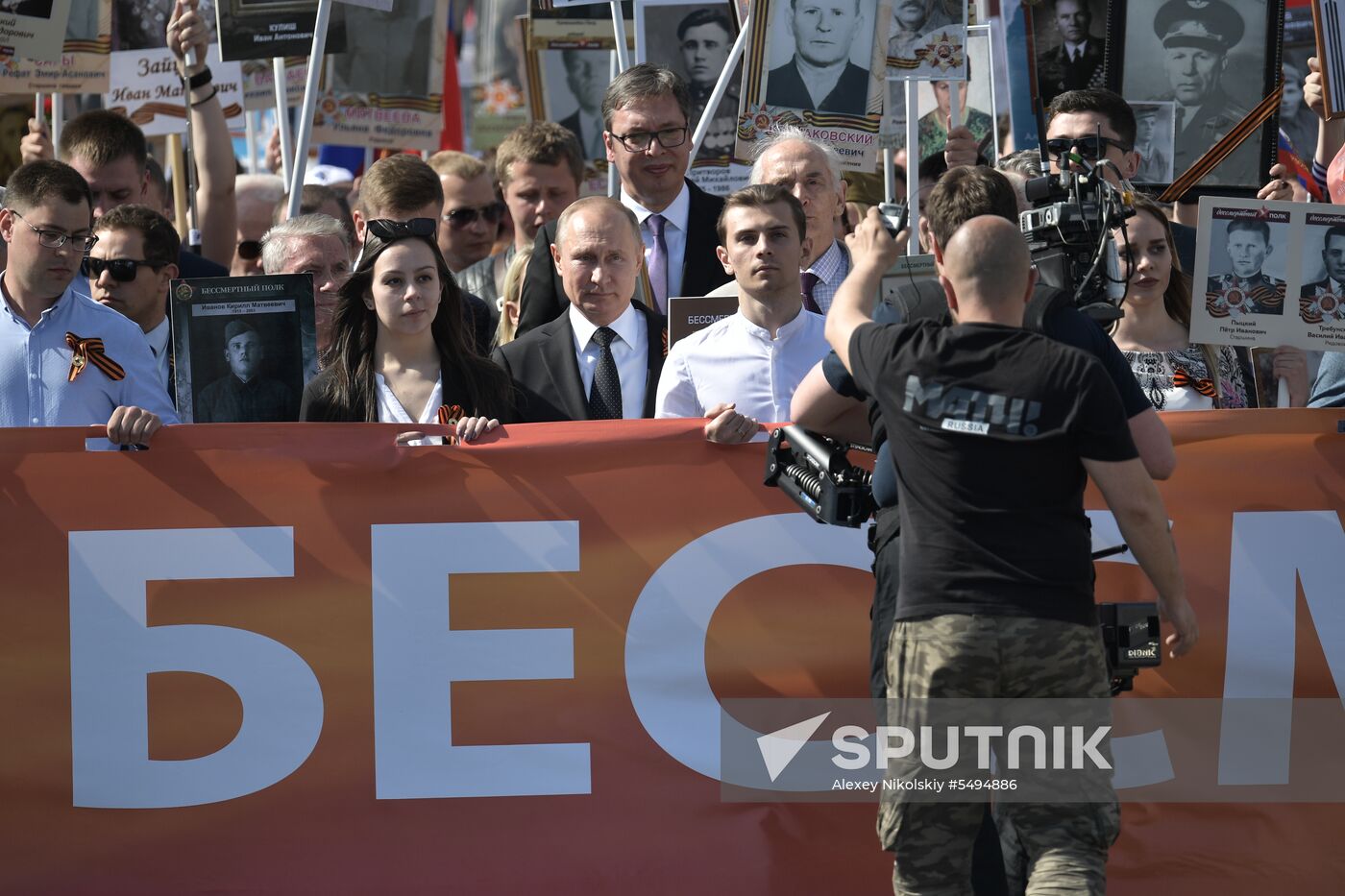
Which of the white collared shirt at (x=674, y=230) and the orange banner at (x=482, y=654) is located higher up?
the white collared shirt at (x=674, y=230)

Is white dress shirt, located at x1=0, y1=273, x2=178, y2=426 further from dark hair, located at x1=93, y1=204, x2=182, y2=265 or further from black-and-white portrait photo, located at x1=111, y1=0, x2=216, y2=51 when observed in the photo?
black-and-white portrait photo, located at x1=111, y1=0, x2=216, y2=51

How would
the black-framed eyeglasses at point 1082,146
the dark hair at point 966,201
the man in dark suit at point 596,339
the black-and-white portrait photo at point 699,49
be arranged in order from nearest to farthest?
the dark hair at point 966,201 → the black-framed eyeglasses at point 1082,146 → the man in dark suit at point 596,339 → the black-and-white portrait photo at point 699,49

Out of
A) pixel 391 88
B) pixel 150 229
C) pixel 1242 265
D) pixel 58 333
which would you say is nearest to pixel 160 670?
pixel 58 333

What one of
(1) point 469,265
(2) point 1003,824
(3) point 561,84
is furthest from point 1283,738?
(3) point 561,84

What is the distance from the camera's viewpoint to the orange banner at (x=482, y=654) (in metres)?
4.89

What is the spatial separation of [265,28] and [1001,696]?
472cm

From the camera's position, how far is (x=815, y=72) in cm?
669

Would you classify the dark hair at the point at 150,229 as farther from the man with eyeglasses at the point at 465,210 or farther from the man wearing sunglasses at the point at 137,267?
the man with eyeglasses at the point at 465,210

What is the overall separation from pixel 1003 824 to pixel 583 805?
1.35m

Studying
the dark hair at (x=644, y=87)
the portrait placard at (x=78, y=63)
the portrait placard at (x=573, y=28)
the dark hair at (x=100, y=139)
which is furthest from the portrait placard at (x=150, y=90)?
the dark hair at (x=644, y=87)

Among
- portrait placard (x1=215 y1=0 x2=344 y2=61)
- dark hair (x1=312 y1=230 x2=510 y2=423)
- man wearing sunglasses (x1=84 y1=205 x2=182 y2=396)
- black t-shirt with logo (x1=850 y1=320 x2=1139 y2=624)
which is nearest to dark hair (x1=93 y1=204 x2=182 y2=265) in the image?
man wearing sunglasses (x1=84 y1=205 x2=182 y2=396)

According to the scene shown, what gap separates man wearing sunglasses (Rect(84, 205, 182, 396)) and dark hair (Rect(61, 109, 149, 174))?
932 millimetres

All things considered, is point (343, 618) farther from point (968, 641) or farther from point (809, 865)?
point (968, 641)

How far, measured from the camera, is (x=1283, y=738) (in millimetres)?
4980
